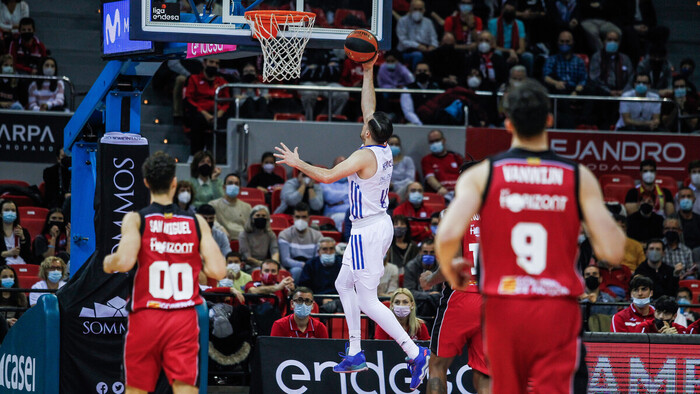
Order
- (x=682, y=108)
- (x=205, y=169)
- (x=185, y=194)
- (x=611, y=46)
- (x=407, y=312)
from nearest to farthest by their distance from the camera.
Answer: (x=407, y=312) → (x=185, y=194) → (x=205, y=169) → (x=682, y=108) → (x=611, y=46)

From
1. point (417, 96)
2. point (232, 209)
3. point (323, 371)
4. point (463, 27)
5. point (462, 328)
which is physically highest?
point (463, 27)

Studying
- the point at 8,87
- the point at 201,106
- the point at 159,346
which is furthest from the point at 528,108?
the point at 8,87

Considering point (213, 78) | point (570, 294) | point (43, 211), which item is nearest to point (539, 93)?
point (570, 294)

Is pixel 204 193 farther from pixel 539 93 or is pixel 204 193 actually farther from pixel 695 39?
pixel 695 39

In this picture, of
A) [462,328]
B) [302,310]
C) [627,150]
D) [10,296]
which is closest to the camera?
[462,328]

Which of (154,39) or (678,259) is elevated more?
(154,39)

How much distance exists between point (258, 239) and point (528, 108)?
925 cm

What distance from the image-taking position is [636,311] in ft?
38.4

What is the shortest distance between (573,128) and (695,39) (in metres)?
5.56

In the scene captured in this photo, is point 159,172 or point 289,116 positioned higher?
point 289,116

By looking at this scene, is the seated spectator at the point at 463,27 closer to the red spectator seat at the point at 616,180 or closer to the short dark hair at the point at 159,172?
the red spectator seat at the point at 616,180

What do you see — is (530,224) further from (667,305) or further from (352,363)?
(667,305)

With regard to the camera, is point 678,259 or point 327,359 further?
point 678,259

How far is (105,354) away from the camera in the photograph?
31.7 feet
